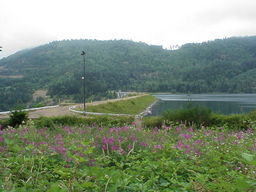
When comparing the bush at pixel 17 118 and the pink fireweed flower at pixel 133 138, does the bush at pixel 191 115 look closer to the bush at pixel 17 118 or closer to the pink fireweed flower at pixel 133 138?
the bush at pixel 17 118

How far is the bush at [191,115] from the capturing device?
16750mm

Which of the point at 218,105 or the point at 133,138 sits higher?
the point at 133,138

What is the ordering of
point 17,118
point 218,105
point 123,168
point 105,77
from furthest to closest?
1. point 105,77
2. point 218,105
3. point 17,118
4. point 123,168

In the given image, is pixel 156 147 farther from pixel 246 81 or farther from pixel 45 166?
pixel 246 81

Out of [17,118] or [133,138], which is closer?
[133,138]

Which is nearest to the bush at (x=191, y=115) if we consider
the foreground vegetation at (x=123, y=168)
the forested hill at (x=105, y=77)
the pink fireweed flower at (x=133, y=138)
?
the foreground vegetation at (x=123, y=168)

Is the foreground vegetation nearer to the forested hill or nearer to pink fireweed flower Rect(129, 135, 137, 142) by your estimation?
pink fireweed flower Rect(129, 135, 137, 142)

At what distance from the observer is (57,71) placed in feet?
508

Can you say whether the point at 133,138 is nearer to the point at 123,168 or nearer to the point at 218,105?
the point at 123,168

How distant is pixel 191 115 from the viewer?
56.3 feet

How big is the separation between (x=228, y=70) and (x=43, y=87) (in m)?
111

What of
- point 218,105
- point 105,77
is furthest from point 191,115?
point 105,77

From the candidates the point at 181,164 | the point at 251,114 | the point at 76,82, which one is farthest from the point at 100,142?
the point at 76,82

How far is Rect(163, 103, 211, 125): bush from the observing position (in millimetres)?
16750
